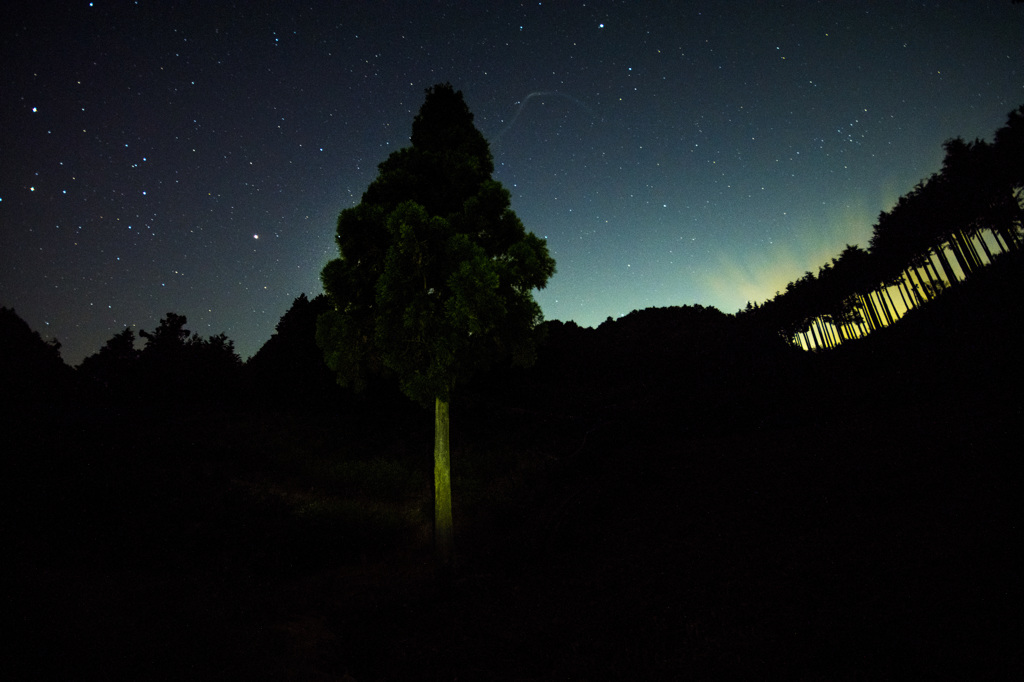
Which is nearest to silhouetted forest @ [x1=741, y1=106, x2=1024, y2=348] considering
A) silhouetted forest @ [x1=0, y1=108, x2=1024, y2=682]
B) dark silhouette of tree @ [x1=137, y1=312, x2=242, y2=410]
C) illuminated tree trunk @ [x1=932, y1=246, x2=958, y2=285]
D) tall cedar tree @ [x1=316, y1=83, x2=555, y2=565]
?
illuminated tree trunk @ [x1=932, y1=246, x2=958, y2=285]

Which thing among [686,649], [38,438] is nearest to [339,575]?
[686,649]

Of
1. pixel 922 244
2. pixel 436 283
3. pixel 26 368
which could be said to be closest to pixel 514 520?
pixel 436 283

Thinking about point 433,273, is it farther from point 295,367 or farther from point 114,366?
point 114,366

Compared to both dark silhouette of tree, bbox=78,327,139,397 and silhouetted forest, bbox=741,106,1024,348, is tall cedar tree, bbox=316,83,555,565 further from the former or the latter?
silhouetted forest, bbox=741,106,1024,348

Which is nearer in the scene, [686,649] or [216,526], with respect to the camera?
[686,649]

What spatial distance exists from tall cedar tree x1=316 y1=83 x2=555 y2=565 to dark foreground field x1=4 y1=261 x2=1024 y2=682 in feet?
10.7

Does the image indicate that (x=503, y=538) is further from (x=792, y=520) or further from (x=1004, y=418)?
(x=1004, y=418)

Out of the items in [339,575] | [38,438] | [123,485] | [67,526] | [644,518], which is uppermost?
[38,438]

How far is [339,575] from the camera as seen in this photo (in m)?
10.0

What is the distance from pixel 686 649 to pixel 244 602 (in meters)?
7.83

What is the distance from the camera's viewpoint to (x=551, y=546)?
9.81 metres

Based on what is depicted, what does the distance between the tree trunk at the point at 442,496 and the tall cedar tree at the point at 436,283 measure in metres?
0.03

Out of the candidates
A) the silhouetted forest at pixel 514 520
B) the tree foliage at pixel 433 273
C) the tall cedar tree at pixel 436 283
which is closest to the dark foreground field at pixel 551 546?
the silhouetted forest at pixel 514 520

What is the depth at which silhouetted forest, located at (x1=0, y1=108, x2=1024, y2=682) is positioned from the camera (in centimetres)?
503
